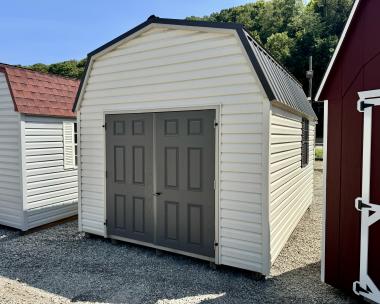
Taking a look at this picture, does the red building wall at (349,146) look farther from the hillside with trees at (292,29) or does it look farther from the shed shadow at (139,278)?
the hillside with trees at (292,29)

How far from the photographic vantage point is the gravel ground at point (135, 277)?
3650mm

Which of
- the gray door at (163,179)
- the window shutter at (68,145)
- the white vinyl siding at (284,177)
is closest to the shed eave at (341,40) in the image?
the white vinyl siding at (284,177)

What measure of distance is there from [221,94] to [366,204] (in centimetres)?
227

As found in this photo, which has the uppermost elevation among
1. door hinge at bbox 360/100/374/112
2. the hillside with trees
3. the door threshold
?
the hillside with trees

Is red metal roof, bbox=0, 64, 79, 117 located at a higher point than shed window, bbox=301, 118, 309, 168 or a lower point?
higher

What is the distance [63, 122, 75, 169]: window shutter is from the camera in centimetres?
688

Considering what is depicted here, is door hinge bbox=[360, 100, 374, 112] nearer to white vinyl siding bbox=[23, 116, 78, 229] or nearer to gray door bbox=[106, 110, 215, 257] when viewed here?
gray door bbox=[106, 110, 215, 257]

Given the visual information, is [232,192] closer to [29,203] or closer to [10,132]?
[29,203]

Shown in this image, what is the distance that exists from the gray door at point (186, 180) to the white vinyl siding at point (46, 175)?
3002mm

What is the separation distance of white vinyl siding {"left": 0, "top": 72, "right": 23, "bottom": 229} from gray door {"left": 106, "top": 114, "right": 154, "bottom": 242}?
2.11m

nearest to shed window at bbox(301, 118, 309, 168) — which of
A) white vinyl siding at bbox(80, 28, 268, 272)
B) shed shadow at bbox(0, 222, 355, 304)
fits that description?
shed shadow at bbox(0, 222, 355, 304)

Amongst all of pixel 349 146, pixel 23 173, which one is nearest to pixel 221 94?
pixel 349 146

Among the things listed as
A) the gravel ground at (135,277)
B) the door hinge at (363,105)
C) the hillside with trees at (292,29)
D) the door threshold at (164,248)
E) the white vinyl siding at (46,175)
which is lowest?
the gravel ground at (135,277)

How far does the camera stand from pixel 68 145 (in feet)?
22.8
